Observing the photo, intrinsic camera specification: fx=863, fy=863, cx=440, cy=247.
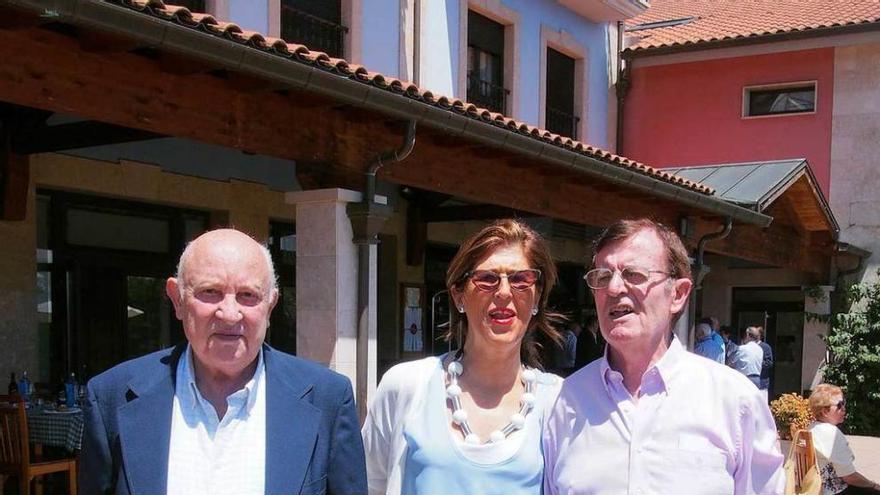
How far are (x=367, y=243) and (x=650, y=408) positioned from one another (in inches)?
141

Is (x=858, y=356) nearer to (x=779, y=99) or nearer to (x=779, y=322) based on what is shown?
(x=779, y=322)

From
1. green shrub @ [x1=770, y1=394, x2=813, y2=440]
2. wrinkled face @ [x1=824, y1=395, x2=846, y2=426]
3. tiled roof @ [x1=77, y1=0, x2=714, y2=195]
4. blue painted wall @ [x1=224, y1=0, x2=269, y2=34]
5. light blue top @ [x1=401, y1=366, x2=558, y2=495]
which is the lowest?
green shrub @ [x1=770, y1=394, x2=813, y2=440]

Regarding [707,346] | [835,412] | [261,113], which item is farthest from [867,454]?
[261,113]

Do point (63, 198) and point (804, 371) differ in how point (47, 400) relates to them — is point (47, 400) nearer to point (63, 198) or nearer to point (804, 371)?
point (63, 198)

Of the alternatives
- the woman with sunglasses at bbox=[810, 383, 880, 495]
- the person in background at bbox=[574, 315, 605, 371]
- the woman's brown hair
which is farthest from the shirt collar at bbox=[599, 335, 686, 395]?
the person in background at bbox=[574, 315, 605, 371]

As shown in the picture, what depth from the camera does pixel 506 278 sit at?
234 centimetres

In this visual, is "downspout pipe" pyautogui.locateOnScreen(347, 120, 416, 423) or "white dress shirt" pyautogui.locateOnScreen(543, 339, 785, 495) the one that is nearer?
"white dress shirt" pyautogui.locateOnScreen(543, 339, 785, 495)

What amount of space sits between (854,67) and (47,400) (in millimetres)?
12645

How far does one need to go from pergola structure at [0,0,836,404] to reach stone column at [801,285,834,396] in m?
6.26

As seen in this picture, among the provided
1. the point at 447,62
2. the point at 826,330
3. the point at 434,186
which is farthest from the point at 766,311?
the point at 434,186

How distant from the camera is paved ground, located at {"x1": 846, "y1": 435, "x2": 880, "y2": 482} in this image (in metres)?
8.80

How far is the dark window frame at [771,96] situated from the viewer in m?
14.1

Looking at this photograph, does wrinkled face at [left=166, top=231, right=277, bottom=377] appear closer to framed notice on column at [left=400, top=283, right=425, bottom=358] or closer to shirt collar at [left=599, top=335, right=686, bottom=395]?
shirt collar at [left=599, top=335, right=686, bottom=395]

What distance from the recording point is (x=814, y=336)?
45.9 ft
